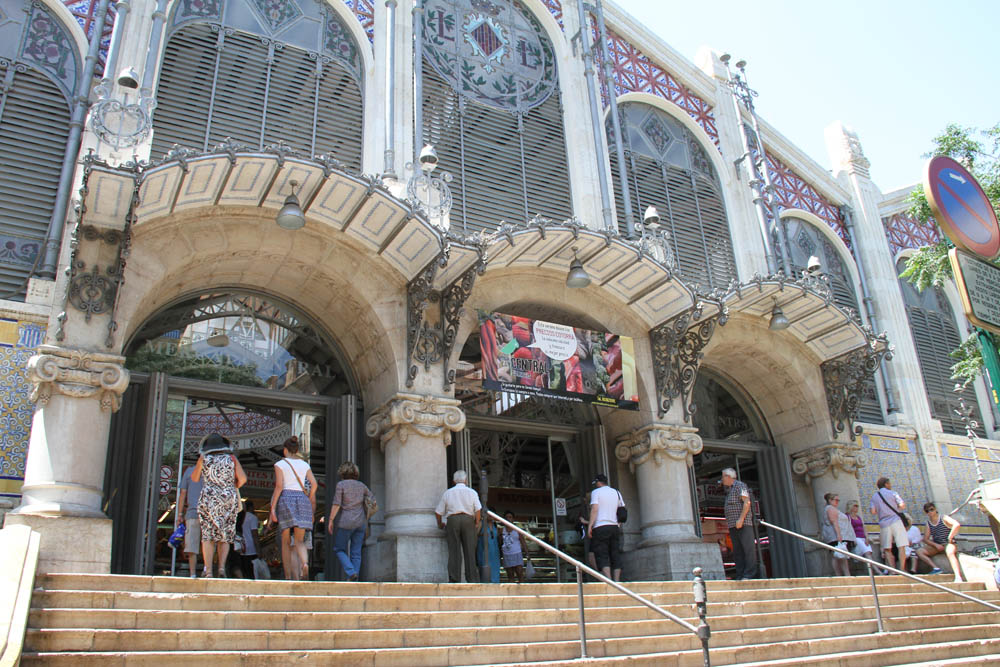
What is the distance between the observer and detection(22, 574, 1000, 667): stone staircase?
18.9ft

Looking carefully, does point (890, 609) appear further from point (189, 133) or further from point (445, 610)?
point (189, 133)

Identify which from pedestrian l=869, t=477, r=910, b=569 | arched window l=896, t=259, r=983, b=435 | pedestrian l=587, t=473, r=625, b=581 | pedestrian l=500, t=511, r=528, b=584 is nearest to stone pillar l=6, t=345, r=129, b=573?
pedestrian l=500, t=511, r=528, b=584

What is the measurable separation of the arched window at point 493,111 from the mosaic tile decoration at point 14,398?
6.11 metres

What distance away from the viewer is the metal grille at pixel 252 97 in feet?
37.6

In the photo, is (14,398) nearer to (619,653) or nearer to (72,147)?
(72,147)

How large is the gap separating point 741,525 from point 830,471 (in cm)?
480

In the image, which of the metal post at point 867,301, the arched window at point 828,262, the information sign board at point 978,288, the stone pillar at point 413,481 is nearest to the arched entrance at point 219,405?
the stone pillar at point 413,481

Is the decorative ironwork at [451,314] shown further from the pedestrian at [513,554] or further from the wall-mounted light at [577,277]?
the pedestrian at [513,554]

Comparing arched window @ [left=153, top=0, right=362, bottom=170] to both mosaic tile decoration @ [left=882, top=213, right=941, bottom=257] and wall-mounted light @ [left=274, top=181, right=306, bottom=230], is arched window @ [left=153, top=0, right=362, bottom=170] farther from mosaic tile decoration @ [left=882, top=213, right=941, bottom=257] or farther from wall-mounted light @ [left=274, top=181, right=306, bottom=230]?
mosaic tile decoration @ [left=882, top=213, right=941, bottom=257]

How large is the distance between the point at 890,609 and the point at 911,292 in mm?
11705

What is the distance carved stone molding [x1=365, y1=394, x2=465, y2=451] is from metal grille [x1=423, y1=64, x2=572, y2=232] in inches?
134

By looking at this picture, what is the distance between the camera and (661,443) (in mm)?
12641

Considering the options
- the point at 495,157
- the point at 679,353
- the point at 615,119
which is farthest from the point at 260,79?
the point at 679,353

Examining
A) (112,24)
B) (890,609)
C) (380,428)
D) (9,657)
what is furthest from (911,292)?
(9,657)
